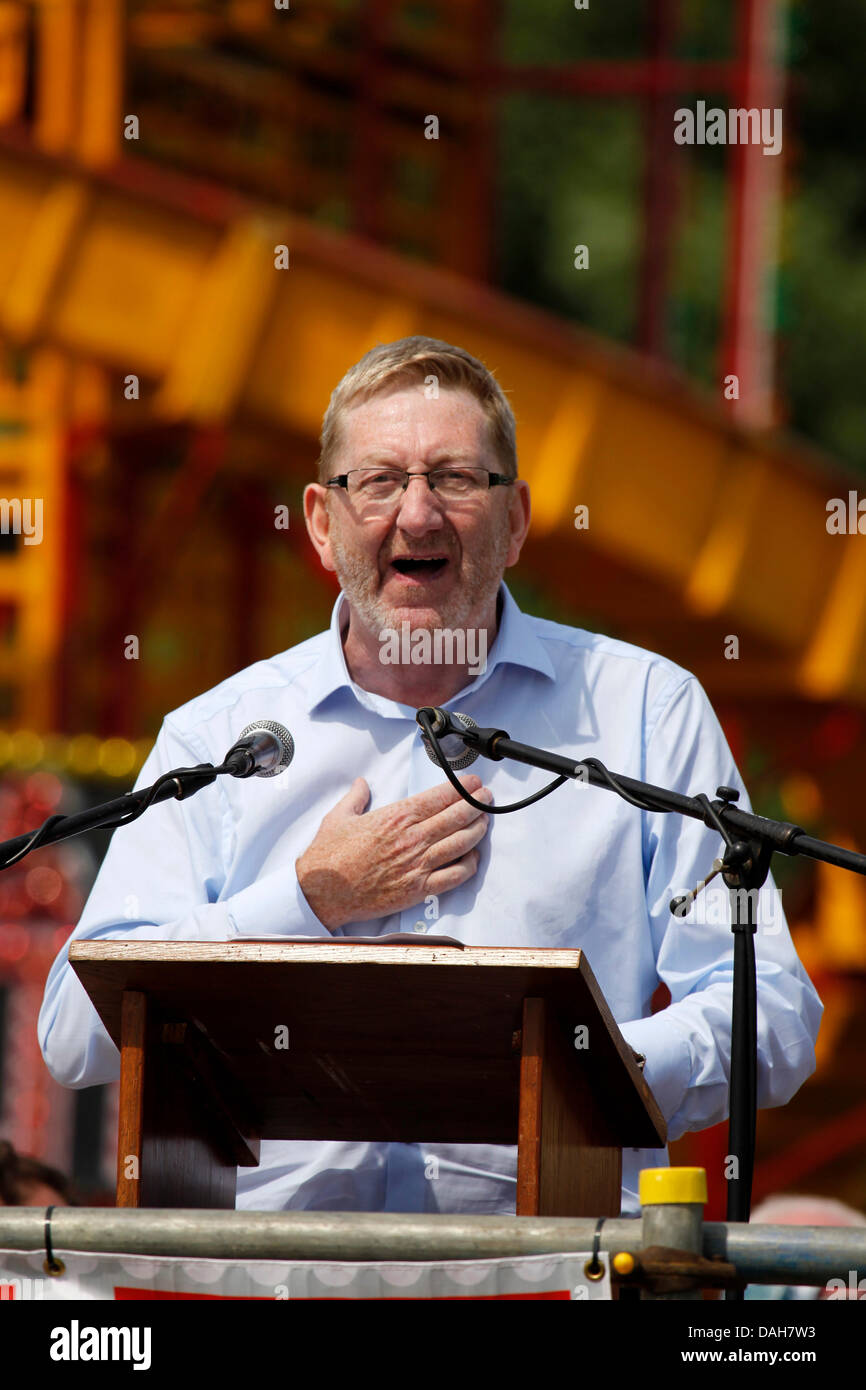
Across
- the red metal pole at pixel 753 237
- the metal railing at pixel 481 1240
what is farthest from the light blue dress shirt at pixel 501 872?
the red metal pole at pixel 753 237

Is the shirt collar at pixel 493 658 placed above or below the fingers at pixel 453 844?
above

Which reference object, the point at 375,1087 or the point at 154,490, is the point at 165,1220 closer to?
the point at 375,1087

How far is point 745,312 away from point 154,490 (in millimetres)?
5369

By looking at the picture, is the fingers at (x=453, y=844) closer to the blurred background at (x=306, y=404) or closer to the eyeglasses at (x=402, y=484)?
the eyeglasses at (x=402, y=484)

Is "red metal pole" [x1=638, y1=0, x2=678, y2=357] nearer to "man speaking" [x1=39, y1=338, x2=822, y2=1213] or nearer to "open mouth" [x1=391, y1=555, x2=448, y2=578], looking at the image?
"man speaking" [x1=39, y1=338, x2=822, y2=1213]

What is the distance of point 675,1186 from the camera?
211cm

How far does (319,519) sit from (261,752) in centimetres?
88

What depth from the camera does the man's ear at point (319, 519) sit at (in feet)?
11.7

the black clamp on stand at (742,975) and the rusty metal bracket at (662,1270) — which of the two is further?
the black clamp on stand at (742,975)

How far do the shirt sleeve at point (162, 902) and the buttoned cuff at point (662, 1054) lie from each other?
48cm

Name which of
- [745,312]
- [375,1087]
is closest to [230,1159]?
[375,1087]

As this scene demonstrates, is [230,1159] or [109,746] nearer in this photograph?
[230,1159]

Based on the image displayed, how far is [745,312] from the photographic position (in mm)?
10797

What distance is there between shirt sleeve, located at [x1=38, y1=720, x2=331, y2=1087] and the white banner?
0.66 m
